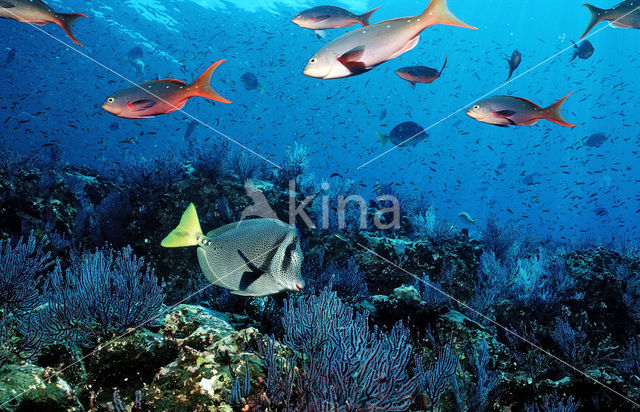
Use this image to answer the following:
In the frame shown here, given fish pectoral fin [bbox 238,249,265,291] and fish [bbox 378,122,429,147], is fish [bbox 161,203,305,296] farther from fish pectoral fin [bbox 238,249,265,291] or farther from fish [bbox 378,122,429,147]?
fish [bbox 378,122,429,147]

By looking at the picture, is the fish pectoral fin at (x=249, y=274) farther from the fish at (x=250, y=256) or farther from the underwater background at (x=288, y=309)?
the underwater background at (x=288, y=309)

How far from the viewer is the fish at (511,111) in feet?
10.8

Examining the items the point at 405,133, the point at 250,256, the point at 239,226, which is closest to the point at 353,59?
the point at 239,226

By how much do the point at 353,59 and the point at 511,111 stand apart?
207 cm

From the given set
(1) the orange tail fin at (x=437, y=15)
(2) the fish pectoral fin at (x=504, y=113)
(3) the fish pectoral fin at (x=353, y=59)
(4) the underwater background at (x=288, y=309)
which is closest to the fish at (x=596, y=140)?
(4) the underwater background at (x=288, y=309)

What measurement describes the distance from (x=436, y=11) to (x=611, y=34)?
148 ft

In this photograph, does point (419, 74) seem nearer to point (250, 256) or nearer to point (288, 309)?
point (288, 309)

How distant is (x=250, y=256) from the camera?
1.83 meters

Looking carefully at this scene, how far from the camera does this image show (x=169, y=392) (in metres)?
1.77

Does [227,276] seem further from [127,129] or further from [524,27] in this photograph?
[127,129]

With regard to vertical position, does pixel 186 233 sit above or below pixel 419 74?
below

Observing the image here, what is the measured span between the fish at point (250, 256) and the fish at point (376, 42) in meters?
1.40

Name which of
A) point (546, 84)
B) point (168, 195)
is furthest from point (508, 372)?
point (546, 84)

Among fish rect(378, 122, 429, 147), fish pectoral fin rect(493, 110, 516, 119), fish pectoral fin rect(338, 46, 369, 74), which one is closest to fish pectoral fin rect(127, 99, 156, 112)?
fish pectoral fin rect(338, 46, 369, 74)
